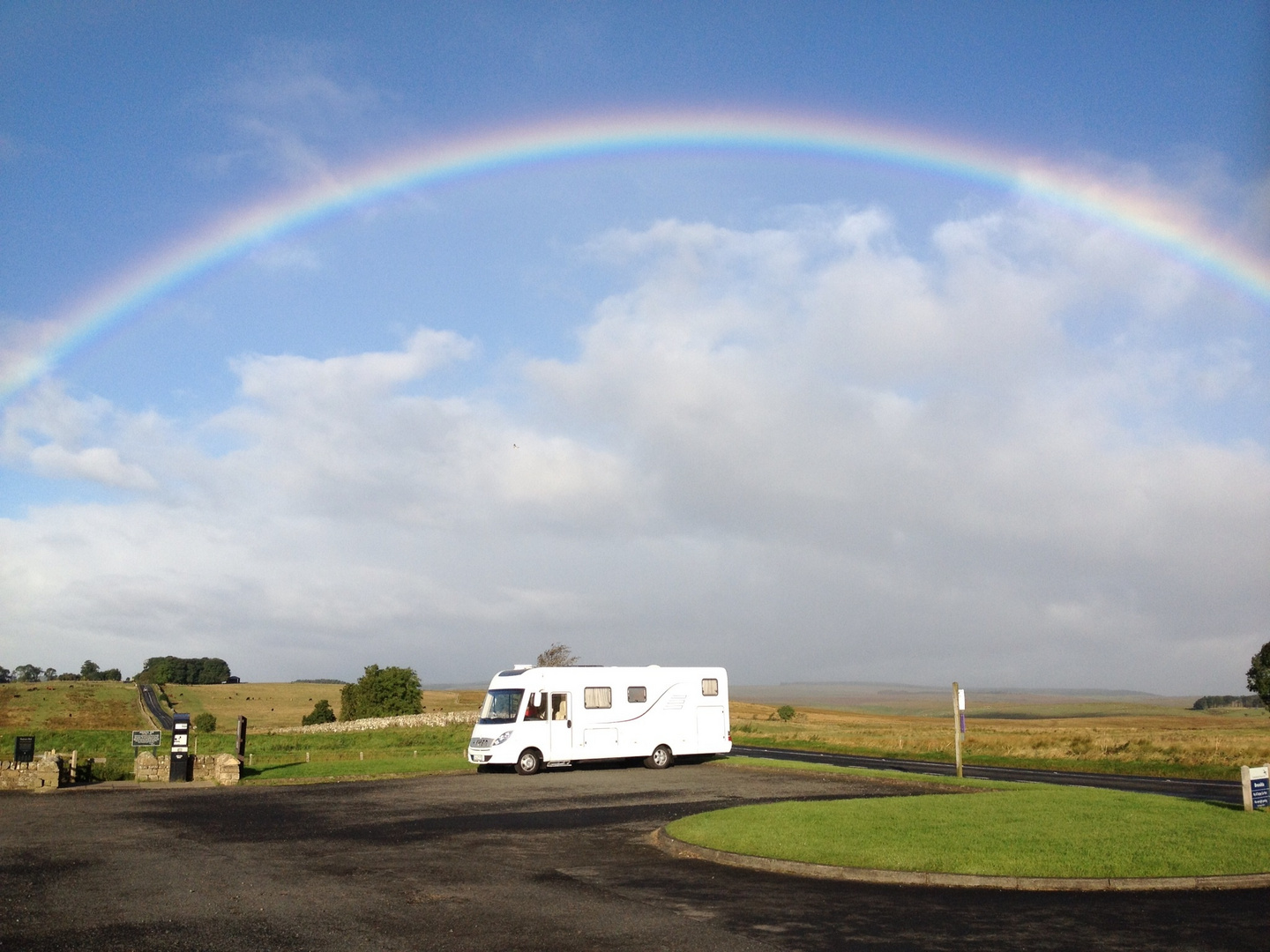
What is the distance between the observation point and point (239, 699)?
5005 inches

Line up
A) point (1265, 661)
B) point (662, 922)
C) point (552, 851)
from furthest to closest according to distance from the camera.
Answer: point (1265, 661), point (552, 851), point (662, 922)

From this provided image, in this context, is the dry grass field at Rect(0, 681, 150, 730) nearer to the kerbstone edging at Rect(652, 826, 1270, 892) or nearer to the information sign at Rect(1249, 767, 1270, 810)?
the kerbstone edging at Rect(652, 826, 1270, 892)

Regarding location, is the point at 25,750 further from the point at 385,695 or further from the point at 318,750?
the point at 385,695

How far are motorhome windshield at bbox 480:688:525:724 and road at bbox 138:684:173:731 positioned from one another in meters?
67.7

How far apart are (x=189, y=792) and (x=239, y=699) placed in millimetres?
110702

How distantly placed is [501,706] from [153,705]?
98.2 m

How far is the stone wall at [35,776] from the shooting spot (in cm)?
2589

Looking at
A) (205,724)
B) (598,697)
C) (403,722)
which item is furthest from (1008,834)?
(205,724)

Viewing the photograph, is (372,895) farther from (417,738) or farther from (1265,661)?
(1265,661)

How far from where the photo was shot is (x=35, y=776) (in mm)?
25891

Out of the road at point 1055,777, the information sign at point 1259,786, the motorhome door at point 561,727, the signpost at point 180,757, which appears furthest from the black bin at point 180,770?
the information sign at point 1259,786

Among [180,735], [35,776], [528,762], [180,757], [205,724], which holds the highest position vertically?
[180,735]

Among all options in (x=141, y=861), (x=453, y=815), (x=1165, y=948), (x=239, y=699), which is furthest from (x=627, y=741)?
(x=239, y=699)

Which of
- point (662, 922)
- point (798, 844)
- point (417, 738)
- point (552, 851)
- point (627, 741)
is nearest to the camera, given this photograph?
point (662, 922)
